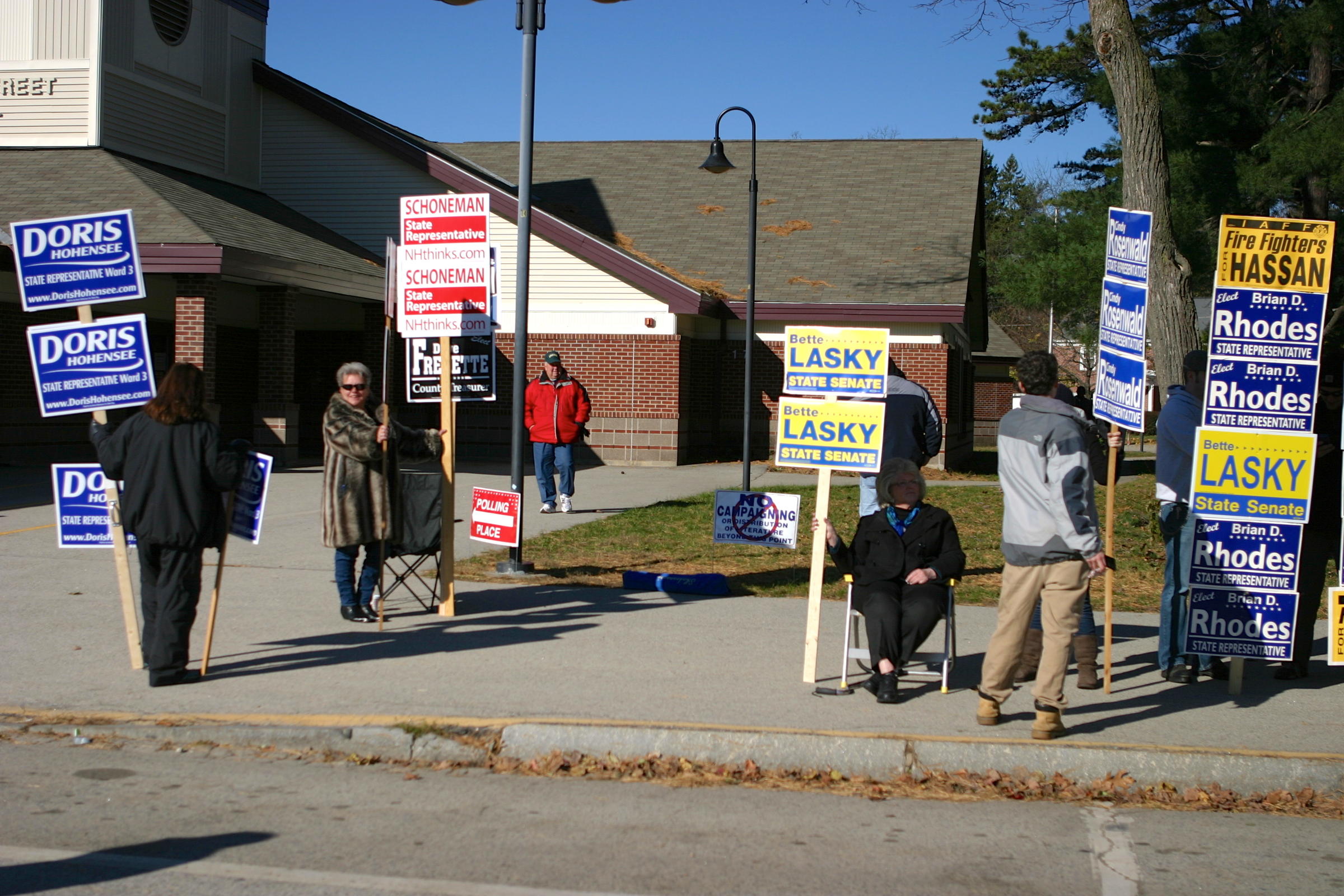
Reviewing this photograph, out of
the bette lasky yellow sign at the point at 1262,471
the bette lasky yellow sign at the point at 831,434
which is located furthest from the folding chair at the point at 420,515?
the bette lasky yellow sign at the point at 1262,471

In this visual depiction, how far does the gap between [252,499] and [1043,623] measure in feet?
Answer: 14.4

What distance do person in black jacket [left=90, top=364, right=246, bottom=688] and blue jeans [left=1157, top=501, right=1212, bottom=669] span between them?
17.6 feet

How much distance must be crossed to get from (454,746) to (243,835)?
1334 mm

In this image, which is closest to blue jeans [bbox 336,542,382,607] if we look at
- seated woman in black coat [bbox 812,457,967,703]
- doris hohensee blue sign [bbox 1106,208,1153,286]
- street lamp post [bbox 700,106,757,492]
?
seated woman in black coat [bbox 812,457,967,703]

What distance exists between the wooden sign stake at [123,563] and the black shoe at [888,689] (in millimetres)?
4194

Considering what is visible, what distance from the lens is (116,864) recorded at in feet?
14.7

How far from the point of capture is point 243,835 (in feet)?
15.8

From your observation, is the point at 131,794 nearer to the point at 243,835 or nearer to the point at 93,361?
the point at 243,835

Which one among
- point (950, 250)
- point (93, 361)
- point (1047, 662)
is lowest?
point (1047, 662)

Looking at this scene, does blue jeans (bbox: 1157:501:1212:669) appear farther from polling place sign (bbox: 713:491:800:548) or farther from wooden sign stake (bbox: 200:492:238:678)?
wooden sign stake (bbox: 200:492:238:678)

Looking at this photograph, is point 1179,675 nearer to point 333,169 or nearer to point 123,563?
point 123,563

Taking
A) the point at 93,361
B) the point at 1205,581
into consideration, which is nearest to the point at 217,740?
the point at 93,361

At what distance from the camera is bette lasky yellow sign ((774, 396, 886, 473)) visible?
692 cm

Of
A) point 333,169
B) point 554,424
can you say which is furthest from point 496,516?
point 333,169
